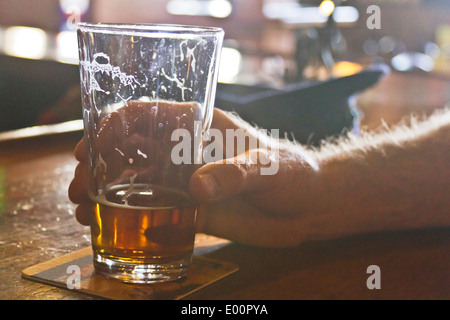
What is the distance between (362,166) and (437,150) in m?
0.10

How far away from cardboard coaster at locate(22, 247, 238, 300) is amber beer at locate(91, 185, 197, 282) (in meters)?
0.02

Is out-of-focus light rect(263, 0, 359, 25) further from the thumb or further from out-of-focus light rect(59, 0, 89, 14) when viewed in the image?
the thumb

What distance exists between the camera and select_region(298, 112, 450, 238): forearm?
0.63 meters

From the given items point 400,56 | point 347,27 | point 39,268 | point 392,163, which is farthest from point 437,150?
point 347,27

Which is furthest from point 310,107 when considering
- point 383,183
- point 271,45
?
point 271,45

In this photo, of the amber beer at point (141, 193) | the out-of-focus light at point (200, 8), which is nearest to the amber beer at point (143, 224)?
the amber beer at point (141, 193)

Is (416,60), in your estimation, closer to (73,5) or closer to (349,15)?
(349,15)

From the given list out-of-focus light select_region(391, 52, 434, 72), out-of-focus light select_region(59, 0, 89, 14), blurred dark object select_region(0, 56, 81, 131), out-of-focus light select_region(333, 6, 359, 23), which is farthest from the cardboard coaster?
out-of-focus light select_region(333, 6, 359, 23)

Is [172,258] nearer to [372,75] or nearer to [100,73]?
[100,73]

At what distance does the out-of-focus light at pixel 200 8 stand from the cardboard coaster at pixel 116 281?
853 cm

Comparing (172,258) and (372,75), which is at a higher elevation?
(372,75)

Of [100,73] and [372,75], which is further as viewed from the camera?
[372,75]

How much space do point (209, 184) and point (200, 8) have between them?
874 cm

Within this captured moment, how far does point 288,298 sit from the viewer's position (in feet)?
1.42
